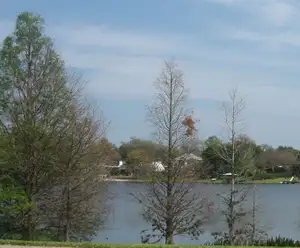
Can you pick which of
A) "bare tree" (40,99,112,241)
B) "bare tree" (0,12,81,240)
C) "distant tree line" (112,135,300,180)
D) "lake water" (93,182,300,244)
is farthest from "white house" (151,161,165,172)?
"bare tree" (0,12,81,240)

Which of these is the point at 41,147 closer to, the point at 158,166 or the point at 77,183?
the point at 77,183

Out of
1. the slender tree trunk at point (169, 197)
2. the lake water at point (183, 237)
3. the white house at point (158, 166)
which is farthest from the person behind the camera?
the lake water at point (183, 237)

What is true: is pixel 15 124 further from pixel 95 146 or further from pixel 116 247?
pixel 116 247

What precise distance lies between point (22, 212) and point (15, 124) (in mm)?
3253

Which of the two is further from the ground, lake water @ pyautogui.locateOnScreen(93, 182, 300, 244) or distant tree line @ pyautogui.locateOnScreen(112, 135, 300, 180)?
distant tree line @ pyautogui.locateOnScreen(112, 135, 300, 180)

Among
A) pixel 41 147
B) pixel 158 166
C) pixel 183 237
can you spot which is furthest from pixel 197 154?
pixel 41 147

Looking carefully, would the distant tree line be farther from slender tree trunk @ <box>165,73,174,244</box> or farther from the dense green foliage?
the dense green foliage

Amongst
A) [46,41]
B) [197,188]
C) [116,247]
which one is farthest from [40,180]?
[116,247]

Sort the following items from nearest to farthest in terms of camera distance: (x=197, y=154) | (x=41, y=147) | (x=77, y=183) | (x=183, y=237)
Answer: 1. (x=41, y=147)
2. (x=77, y=183)
3. (x=197, y=154)
4. (x=183, y=237)

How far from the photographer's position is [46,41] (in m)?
21.9

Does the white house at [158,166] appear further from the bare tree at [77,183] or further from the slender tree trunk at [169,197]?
the bare tree at [77,183]

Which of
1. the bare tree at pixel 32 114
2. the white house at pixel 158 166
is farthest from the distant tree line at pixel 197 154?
the bare tree at pixel 32 114

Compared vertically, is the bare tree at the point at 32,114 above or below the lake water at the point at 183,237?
above

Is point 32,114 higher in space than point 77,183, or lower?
higher
